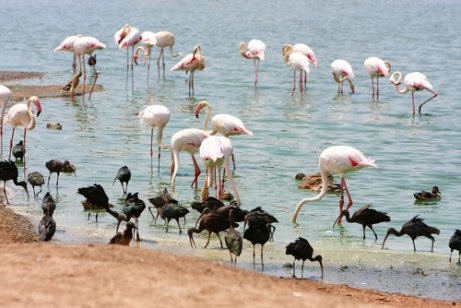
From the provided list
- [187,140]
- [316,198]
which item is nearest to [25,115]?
[187,140]

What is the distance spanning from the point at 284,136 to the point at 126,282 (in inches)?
532

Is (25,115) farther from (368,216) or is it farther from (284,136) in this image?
(368,216)

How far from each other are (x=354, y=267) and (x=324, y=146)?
8662mm

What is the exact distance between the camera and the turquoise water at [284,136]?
37.2 feet

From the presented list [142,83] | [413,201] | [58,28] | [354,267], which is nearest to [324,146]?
[413,201]

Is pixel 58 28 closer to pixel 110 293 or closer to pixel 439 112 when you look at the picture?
pixel 439 112

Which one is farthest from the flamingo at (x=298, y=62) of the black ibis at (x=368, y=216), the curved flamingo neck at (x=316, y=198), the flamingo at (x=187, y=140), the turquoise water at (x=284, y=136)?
the black ibis at (x=368, y=216)

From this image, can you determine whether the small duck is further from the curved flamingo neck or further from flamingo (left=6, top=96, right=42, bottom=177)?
flamingo (left=6, top=96, right=42, bottom=177)

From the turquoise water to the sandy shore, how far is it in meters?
2.68

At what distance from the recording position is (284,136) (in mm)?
20281

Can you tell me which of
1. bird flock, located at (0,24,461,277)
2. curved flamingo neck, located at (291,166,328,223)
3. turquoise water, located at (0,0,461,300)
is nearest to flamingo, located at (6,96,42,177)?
bird flock, located at (0,24,461,277)

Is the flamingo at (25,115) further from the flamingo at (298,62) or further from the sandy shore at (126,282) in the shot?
the flamingo at (298,62)

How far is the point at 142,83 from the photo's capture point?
28516mm

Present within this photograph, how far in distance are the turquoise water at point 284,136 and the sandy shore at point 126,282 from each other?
2.68 metres
